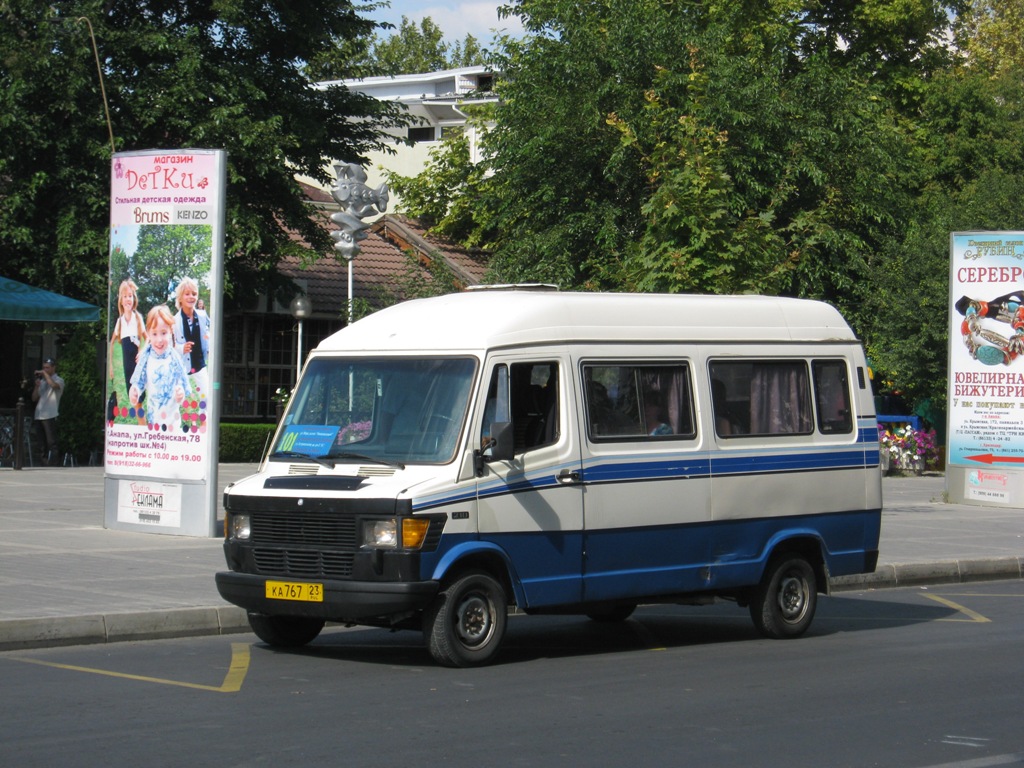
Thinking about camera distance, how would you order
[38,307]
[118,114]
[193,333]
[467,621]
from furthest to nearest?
[118,114]
[38,307]
[193,333]
[467,621]

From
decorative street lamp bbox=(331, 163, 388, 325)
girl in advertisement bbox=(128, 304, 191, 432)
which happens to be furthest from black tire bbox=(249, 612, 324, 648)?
decorative street lamp bbox=(331, 163, 388, 325)

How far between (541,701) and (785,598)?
3.72 m

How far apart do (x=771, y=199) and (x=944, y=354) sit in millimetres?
5420

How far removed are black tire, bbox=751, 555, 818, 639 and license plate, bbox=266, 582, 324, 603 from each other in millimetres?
3739

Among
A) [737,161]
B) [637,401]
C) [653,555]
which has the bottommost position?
[653,555]

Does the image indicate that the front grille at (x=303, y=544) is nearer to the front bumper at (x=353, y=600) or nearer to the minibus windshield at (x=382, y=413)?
the front bumper at (x=353, y=600)

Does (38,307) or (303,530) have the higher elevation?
(38,307)

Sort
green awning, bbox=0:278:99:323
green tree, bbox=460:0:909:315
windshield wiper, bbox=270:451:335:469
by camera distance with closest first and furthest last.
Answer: windshield wiper, bbox=270:451:335:469 → green awning, bbox=0:278:99:323 → green tree, bbox=460:0:909:315

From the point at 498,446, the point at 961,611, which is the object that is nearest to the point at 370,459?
the point at 498,446

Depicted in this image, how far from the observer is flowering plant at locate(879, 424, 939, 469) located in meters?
33.1

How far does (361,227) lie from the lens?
20.4 m

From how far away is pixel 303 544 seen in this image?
31.9 feet

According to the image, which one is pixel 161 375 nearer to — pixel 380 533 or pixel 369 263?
pixel 380 533

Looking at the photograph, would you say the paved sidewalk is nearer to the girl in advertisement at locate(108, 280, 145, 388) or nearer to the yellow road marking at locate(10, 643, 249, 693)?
the yellow road marking at locate(10, 643, 249, 693)
